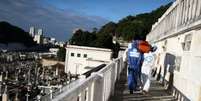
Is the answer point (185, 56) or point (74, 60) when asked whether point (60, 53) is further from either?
point (185, 56)

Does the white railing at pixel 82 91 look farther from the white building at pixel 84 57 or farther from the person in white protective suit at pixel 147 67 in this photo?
the white building at pixel 84 57

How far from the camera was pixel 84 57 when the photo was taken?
323 ft

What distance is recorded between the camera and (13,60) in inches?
6531

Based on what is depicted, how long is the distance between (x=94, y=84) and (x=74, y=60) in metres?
94.3

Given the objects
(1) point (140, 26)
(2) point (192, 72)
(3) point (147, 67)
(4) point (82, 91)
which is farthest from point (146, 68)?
(1) point (140, 26)

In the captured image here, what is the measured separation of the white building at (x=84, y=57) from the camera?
91438 mm

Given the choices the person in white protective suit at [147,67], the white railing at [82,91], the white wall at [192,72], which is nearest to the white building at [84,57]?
the person in white protective suit at [147,67]

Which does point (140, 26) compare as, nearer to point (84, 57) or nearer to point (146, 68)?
point (84, 57)

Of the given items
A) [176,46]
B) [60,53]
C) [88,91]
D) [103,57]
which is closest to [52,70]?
[60,53]

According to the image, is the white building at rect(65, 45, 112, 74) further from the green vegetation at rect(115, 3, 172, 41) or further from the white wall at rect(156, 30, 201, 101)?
the white wall at rect(156, 30, 201, 101)

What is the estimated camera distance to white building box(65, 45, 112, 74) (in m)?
91.4

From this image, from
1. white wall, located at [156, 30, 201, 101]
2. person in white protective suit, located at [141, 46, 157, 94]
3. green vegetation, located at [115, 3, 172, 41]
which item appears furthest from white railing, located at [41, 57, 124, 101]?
green vegetation, located at [115, 3, 172, 41]

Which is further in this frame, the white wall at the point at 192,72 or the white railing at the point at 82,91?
the white wall at the point at 192,72

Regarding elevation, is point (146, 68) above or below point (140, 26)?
below
